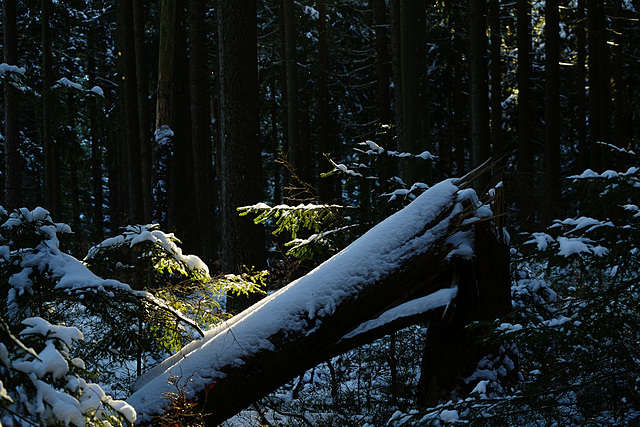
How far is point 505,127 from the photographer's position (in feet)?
72.9

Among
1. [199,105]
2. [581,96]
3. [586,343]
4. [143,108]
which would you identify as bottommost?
[586,343]

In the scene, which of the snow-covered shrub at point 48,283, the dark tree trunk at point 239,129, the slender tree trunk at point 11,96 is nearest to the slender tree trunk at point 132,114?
the slender tree trunk at point 11,96

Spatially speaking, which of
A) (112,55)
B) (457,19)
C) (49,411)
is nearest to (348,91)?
(457,19)

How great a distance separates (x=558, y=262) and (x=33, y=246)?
368cm

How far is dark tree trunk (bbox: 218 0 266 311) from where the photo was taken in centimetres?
710

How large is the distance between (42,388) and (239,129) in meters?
5.65

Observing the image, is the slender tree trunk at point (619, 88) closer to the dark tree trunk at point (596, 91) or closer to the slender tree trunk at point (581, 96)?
the dark tree trunk at point (596, 91)

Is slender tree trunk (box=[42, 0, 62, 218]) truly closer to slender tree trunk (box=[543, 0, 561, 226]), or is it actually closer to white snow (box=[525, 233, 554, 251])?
white snow (box=[525, 233, 554, 251])

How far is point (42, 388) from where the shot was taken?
1.79 metres

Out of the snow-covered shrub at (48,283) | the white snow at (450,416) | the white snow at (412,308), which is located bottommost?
the white snow at (450,416)

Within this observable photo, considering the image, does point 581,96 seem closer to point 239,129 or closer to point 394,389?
point 239,129

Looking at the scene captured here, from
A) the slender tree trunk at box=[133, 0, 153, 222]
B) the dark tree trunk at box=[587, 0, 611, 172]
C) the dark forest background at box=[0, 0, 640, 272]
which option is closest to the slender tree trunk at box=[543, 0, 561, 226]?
the dark forest background at box=[0, 0, 640, 272]

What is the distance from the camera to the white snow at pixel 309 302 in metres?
3.51

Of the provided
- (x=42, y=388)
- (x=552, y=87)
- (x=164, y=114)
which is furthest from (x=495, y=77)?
(x=42, y=388)
